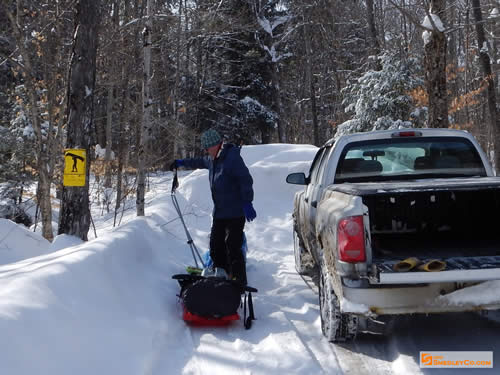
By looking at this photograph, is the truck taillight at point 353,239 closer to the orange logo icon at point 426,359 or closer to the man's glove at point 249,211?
the orange logo icon at point 426,359

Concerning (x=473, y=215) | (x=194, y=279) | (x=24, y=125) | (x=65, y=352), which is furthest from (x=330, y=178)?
(x=24, y=125)

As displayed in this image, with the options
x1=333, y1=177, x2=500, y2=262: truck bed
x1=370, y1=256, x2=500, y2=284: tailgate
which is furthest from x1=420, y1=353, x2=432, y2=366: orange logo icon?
x1=333, y1=177, x2=500, y2=262: truck bed

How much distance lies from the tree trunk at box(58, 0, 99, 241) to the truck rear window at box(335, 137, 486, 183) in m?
4.27

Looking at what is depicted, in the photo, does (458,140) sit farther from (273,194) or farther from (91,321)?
(273,194)

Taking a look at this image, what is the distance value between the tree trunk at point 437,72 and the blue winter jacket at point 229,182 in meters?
5.68

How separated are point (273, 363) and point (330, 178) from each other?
2.05 meters

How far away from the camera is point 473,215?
473 cm

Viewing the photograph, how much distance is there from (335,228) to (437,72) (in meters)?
7.26

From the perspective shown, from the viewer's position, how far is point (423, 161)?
17.4ft

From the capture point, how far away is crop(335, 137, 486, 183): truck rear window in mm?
5047

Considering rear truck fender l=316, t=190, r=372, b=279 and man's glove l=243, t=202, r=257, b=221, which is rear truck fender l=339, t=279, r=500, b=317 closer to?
rear truck fender l=316, t=190, r=372, b=279

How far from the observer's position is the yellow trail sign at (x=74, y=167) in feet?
21.9

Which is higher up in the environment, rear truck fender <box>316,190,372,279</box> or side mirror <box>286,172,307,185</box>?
side mirror <box>286,172,307,185</box>

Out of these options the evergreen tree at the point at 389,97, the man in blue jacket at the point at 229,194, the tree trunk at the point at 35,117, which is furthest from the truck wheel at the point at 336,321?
the evergreen tree at the point at 389,97
